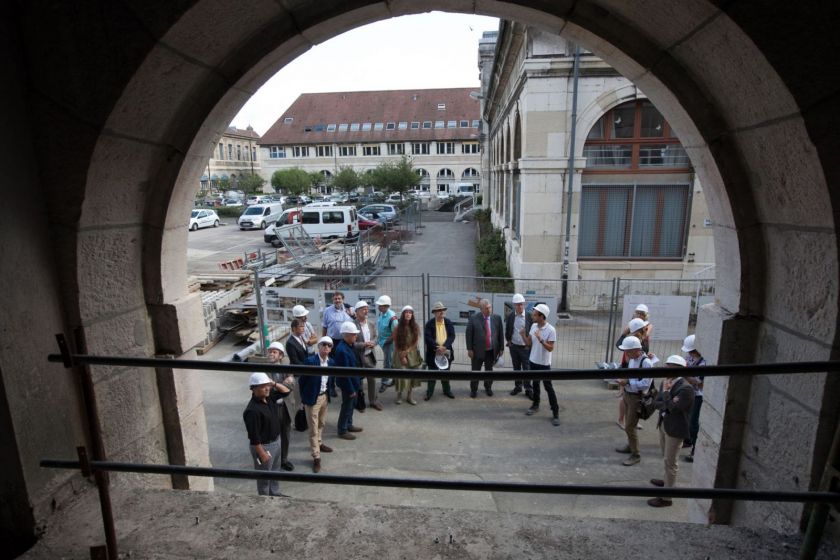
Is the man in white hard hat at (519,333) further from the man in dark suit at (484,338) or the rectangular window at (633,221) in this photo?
the rectangular window at (633,221)

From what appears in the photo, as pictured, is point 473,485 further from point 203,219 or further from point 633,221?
point 203,219

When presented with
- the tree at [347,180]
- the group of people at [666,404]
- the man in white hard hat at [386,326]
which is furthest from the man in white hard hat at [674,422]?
the tree at [347,180]

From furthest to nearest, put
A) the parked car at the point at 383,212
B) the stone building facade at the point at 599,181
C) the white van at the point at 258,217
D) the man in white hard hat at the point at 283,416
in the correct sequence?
1. the white van at the point at 258,217
2. the parked car at the point at 383,212
3. the stone building facade at the point at 599,181
4. the man in white hard hat at the point at 283,416

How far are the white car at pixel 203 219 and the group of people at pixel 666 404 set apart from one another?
34481 mm

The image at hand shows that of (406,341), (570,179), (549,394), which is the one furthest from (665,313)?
(406,341)

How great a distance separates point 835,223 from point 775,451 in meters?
1.26

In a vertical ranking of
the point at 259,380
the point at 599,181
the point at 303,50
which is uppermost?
the point at 303,50

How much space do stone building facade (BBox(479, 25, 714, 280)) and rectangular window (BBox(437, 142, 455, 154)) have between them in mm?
45564

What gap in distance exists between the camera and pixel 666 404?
17.9ft

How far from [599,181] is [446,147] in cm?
4761

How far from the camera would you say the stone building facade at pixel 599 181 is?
470 inches

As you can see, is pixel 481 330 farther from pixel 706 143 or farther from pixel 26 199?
pixel 26 199

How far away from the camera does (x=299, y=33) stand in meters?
2.83

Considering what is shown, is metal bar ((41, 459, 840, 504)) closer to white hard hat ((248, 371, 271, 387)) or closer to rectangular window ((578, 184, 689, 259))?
white hard hat ((248, 371, 271, 387))
